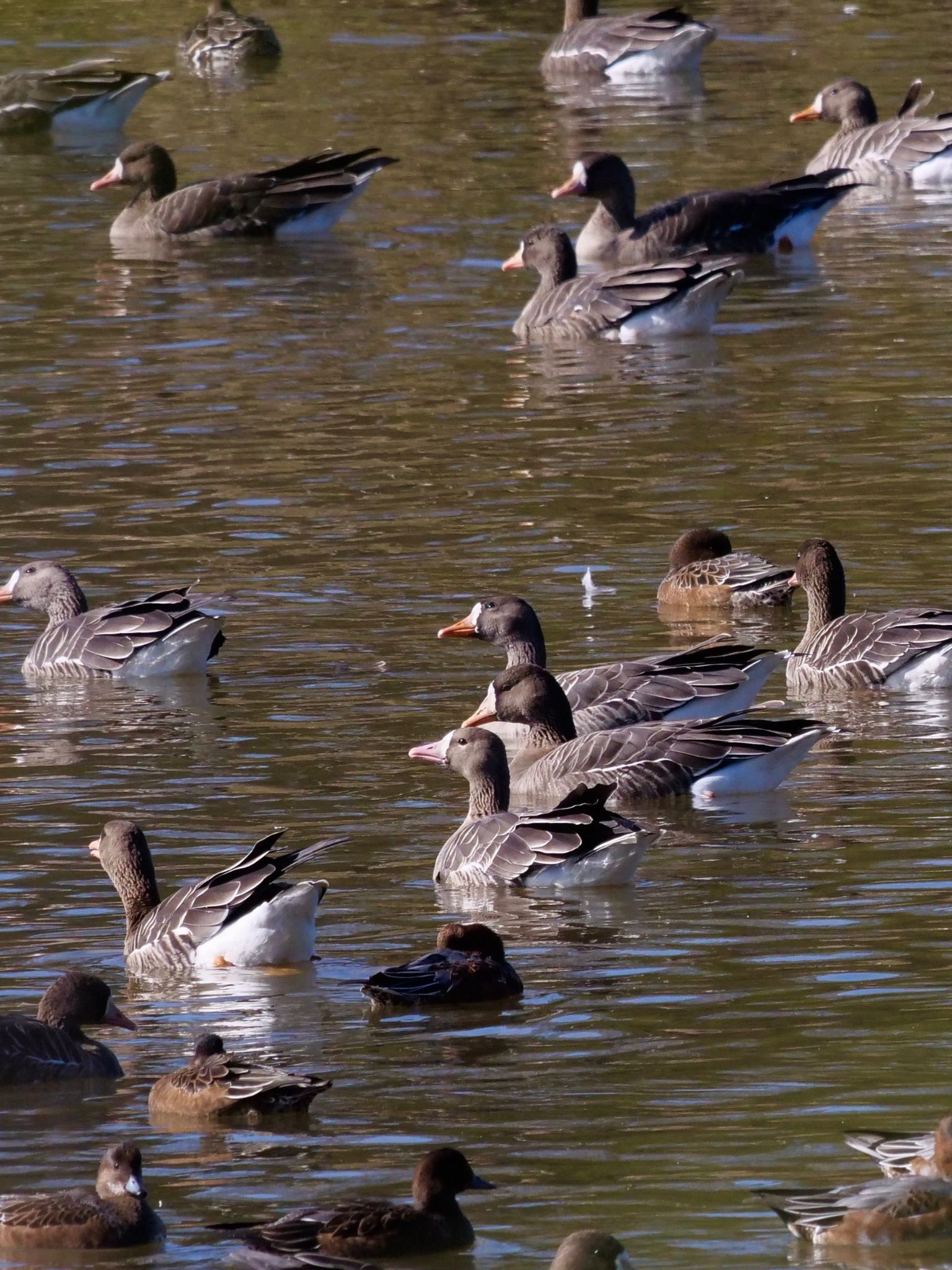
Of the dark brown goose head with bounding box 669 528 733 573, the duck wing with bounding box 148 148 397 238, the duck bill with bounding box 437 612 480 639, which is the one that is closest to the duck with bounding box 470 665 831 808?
the duck bill with bounding box 437 612 480 639

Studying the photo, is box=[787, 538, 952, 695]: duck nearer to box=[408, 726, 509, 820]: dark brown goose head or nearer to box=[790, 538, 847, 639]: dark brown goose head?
box=[790, 538, 847, 639]: dark brown goose head

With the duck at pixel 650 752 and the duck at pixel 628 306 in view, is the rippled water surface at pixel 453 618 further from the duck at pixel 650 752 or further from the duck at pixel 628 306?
the duck at pixel 628 306

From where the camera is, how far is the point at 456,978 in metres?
8.99

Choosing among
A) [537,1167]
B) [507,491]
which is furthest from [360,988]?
[507,491]

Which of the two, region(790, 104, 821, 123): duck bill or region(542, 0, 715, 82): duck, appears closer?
region(790, 104, 821, 123): duck bill

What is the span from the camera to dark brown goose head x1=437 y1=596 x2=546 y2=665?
43.4 feet

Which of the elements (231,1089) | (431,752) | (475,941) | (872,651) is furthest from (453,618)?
(231,1089)

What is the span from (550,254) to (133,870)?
510 inches

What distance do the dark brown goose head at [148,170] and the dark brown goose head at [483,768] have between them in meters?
15.9

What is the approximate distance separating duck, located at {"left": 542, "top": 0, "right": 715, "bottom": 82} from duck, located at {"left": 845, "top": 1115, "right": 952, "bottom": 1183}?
27704mm

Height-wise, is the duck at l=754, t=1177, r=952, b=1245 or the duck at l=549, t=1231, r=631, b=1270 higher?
the duck at l=549, t=1231, r=631, b=1270

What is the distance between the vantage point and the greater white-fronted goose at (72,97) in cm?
3127

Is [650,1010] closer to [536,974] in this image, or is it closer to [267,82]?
[536,974]

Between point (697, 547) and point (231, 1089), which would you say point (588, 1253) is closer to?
point (231, 1089)
